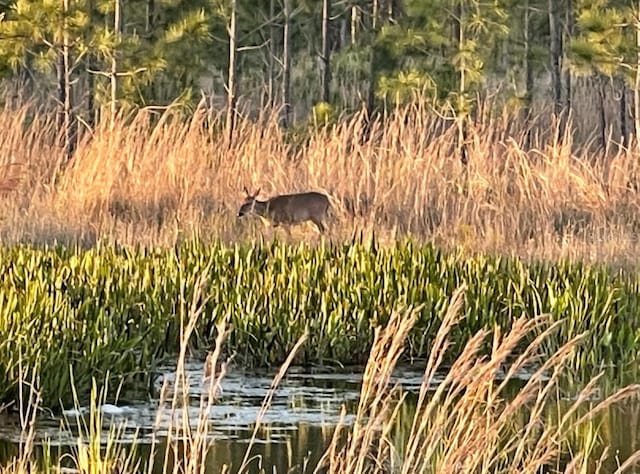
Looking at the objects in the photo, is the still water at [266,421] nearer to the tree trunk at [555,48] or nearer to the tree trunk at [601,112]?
the tree trunk at [555,48]

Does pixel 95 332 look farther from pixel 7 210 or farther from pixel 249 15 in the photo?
pixel 249 15

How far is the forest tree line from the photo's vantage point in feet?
44.3

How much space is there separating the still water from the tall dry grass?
10.6 feet

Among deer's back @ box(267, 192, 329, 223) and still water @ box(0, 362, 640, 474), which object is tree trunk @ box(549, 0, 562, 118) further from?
still water @ box(0, 362, 640, 474)

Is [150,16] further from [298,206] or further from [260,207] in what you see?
[298,206]

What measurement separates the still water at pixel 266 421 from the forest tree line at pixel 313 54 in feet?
21.1

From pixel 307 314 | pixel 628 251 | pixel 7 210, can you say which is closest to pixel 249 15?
pixel 7 210

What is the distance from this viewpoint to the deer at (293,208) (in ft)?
36.2

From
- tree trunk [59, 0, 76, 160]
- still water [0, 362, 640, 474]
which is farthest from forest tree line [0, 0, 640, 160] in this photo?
still water [0, 362, 640, 474]

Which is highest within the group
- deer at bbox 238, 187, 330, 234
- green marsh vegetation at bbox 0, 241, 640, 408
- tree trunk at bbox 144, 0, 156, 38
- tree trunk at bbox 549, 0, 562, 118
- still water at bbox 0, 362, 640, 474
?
tree trunk at bbox 144, 0, 156, 38

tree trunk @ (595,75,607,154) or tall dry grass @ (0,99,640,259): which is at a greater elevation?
tree trunk @ (595,75,607,154)

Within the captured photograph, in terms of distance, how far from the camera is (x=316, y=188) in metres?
12.7

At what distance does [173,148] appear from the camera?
12.8m

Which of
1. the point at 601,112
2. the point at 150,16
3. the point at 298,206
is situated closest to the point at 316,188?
the point at 298,206
